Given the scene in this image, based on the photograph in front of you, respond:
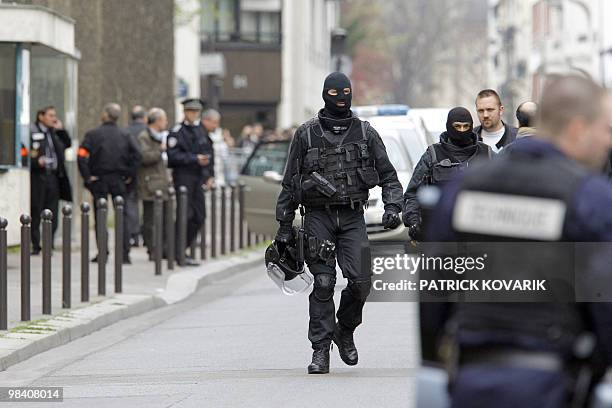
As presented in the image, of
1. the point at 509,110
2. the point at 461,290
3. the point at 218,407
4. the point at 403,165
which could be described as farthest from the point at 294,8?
the point at 461,290

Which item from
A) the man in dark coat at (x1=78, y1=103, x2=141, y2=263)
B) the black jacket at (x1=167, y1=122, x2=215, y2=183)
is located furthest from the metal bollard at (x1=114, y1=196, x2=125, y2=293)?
the man in dark coat at (x1=78, y1=103, x2=141, y2=263)

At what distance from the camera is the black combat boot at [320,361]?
9.98 meters

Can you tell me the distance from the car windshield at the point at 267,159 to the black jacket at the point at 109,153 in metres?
3.49

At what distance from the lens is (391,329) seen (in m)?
12.4

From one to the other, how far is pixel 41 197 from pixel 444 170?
32.5 ft

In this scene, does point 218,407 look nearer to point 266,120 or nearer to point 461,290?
point 461,290

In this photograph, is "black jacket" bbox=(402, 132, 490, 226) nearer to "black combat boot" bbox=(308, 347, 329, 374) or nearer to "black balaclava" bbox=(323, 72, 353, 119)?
"black balaclava" bbox=(323, 72, 353, 119)

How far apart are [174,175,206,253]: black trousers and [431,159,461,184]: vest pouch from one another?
8.50 metres

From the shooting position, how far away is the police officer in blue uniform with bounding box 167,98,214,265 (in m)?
18.6

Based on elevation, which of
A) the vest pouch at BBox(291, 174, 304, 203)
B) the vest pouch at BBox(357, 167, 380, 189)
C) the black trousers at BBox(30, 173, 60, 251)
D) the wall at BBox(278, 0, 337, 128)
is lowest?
the black trousers at BBox(30, 173, 60, 251)

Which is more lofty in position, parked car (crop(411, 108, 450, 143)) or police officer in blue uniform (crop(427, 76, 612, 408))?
parked car (crop(411, 108, 450, 143))

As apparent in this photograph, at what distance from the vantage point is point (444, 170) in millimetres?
10555

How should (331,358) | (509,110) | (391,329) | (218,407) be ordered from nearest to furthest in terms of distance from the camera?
(218,407)
(331,358)
(391,329)
(509,110)

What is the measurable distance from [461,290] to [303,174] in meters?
5.30
